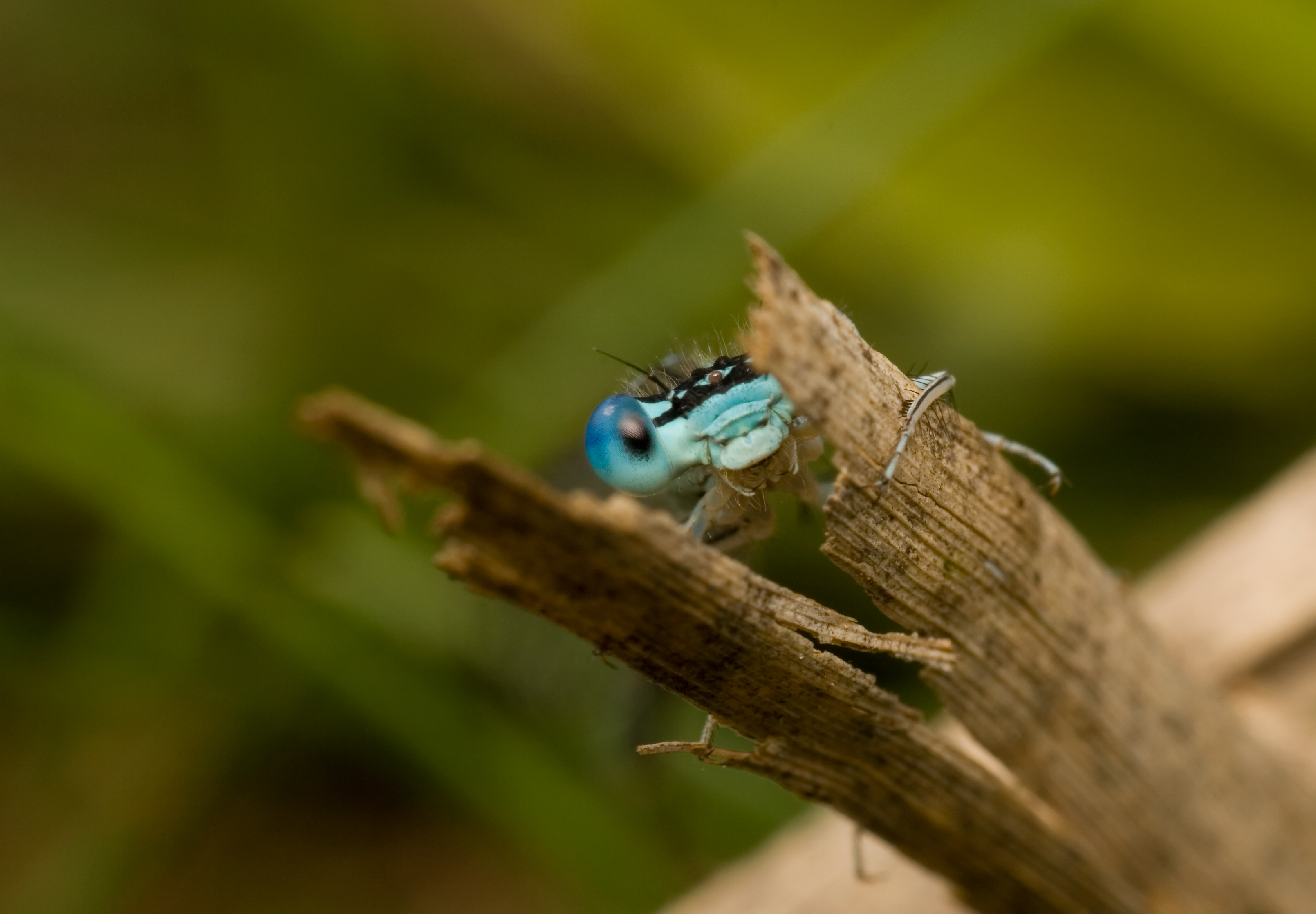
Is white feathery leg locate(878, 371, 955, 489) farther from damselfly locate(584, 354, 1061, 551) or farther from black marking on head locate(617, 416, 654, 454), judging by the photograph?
black marking on head locate(617, 416, 654, 454)

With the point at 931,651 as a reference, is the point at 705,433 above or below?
above

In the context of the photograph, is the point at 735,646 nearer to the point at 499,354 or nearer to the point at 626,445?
the point at 626,445

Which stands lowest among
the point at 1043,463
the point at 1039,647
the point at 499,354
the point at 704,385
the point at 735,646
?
Answer: the point at 735,646

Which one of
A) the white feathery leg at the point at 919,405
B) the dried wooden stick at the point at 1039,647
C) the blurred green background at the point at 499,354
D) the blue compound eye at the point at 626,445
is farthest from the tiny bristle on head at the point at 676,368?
the blurred green background at the point at 499,354

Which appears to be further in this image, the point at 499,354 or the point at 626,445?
the point at 499,354

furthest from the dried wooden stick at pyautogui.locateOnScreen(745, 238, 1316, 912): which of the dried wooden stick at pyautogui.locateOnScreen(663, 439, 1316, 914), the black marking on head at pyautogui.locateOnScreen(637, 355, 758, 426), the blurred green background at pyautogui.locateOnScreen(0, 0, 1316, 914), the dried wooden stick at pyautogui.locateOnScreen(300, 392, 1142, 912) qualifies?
the blurred green background at pyautogui.locateOnScreen(0, 0, 1316, 914)

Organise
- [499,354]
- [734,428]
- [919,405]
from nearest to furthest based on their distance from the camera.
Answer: [919,405] → [734,428] → [499,354]

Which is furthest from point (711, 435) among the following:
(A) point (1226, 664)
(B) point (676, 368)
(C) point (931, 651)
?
(A) point (1226, 664)

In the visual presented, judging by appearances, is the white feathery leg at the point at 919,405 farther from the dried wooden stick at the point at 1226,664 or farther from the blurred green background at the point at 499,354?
the blurred green background at the point at 499,354
